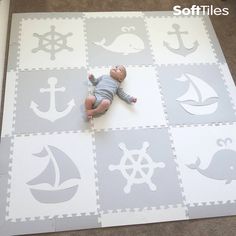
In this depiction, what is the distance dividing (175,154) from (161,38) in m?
0.60

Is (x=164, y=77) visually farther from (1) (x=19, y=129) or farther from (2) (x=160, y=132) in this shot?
(1) (x=19, y=129)

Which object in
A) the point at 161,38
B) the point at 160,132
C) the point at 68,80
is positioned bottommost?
the point at 160,132

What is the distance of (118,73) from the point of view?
1.43m

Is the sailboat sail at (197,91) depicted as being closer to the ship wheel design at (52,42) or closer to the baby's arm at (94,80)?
the baby's arm at (94,80)

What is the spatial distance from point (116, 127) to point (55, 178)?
0.30m

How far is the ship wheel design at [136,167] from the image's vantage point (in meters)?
1.24

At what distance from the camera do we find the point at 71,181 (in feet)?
4.02

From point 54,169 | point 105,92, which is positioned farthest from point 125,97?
point 54,169

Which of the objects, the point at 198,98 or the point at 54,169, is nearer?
the point at 54,169

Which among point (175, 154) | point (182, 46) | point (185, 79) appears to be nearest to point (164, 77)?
point (185, 79)

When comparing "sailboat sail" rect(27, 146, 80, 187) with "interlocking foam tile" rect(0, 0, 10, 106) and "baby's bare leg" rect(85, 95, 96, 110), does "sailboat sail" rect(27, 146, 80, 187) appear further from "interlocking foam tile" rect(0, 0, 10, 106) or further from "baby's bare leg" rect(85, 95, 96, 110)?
"interlocking foam tile" rect(0, 0, 10, 106)

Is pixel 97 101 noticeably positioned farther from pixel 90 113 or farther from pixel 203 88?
pixel 203 88

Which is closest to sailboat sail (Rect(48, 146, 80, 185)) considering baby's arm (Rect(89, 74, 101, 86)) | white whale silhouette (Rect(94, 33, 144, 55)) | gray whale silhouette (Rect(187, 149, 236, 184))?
→ baby's arm (Rect(89, 74, 101, 86))

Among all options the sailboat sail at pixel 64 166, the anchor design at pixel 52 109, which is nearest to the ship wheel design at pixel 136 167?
the sailboat sail at pixel 64 166
